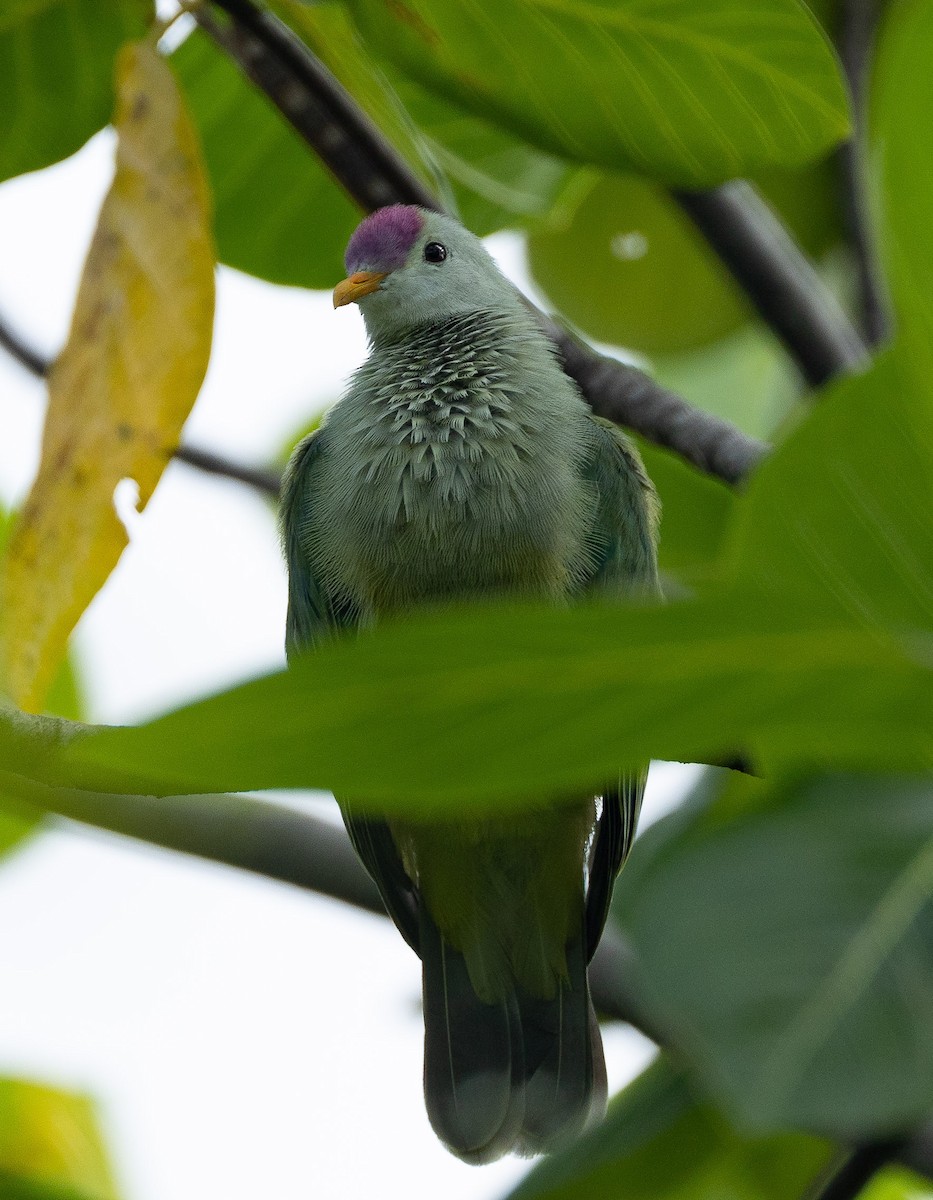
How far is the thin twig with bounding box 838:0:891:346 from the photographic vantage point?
273 cm

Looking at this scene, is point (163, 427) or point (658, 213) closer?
point (163, 427)

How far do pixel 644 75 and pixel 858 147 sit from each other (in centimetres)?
101

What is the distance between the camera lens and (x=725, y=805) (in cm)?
138

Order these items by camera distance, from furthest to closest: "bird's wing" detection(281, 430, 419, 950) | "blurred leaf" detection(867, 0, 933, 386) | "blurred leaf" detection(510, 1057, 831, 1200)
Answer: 1. "bird's wing" detection(281, 430, 419, 950)
2. "blurred leaf" detection(510, 1057, 831, 1200)
3. "blurred leaf" detection(867, 0, 933, 386)

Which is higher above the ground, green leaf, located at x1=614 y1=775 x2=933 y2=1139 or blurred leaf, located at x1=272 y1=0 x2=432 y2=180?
blurred leaf, located at x1=272 y1=0 x2=432 y2=180

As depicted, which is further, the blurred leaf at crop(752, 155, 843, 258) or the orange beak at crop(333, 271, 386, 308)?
the blurred leaf at crop(752, 155, 843, 258)

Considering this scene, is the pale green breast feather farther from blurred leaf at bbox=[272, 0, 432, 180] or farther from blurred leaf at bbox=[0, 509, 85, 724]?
blurred leaf at bbox=[0, 509, 85, 724]

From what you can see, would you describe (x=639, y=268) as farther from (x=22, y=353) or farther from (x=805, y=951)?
(x=805, y=951)

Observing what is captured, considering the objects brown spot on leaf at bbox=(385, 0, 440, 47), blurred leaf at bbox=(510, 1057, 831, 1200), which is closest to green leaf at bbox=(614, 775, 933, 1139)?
blurred leaf at bbox=(510, 1057, 831, 1200)

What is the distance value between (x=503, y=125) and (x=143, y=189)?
0.52 m

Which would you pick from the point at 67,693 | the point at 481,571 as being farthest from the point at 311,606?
the point at 67,693

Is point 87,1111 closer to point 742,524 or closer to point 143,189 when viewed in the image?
point 143,189

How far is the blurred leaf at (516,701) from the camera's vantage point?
84 cm

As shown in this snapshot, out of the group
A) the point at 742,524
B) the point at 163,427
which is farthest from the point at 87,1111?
the point at 742,524
